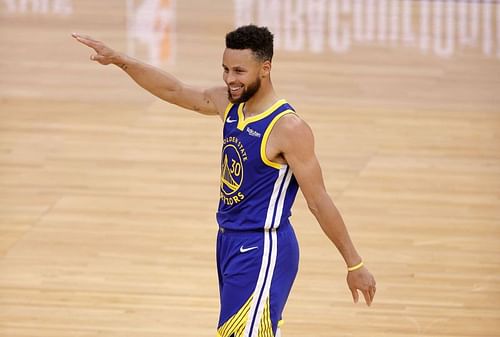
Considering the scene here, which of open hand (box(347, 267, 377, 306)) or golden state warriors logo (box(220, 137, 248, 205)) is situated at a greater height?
golden state warriors logo (box(220, 137, 248, 205))

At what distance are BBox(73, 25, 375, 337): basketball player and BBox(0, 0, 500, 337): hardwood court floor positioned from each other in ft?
5.26

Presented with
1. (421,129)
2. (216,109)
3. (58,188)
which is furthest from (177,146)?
(216,109)

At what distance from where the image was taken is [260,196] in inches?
158

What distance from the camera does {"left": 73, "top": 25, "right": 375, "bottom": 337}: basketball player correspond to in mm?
3924

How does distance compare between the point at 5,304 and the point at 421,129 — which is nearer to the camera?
the point at 5,304

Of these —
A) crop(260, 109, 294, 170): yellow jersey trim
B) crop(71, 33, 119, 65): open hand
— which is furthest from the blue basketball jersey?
crop(71, 33, 119, 65): open hand

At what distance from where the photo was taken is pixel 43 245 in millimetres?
6676

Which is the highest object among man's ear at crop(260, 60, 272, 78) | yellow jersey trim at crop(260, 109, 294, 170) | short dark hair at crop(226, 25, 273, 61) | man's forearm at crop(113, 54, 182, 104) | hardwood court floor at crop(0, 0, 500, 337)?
short dark hair at crop(226, 25, 273, 61)

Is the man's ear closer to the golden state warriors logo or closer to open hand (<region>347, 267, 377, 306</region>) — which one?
the golden state warriors logo

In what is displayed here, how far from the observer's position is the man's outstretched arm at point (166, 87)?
14.2 feet

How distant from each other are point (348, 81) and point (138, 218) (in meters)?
4.03

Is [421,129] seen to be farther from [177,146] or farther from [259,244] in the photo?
[259,244]

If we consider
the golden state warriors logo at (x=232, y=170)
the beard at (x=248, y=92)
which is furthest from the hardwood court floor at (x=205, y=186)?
the beard at (x=248, y=92)

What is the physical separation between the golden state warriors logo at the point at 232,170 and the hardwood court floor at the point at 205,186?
169cm
